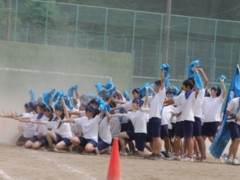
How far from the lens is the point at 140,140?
54.3ft

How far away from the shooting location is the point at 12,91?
3072 centimetres

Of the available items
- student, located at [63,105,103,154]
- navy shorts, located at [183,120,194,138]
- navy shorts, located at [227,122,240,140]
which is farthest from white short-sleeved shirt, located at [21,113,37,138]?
navy shorts, located at [227,122,240,140]

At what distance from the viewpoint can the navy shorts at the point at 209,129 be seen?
56.4 ft

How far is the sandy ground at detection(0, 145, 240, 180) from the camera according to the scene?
1219cm

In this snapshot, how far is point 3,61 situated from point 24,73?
3.33 ft

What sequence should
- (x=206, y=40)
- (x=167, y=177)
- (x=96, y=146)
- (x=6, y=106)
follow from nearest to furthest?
(x=167, y=177) → (x=96, y=146) → (x=6, y=106) → (x=206, y=40)

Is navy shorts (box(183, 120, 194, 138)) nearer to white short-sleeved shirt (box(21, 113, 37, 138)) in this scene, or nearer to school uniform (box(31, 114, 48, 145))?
school uniform (box(31, 114, 48, 145))

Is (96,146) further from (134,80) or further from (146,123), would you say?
(134,80)

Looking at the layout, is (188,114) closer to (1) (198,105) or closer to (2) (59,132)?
(1) (198,105)

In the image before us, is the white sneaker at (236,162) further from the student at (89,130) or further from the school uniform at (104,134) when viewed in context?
the student at (89,130)

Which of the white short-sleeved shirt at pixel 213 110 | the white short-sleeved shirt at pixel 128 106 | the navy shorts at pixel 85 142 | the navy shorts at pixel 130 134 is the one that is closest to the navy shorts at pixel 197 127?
the white short-sleeved shirt at pixel 213 110

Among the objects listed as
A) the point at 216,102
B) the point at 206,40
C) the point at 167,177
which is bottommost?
the point at 167,177

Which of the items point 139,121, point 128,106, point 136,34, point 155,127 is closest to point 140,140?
point 139,121

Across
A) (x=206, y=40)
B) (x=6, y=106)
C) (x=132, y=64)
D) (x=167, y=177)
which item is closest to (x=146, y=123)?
(x=167, y=177)
